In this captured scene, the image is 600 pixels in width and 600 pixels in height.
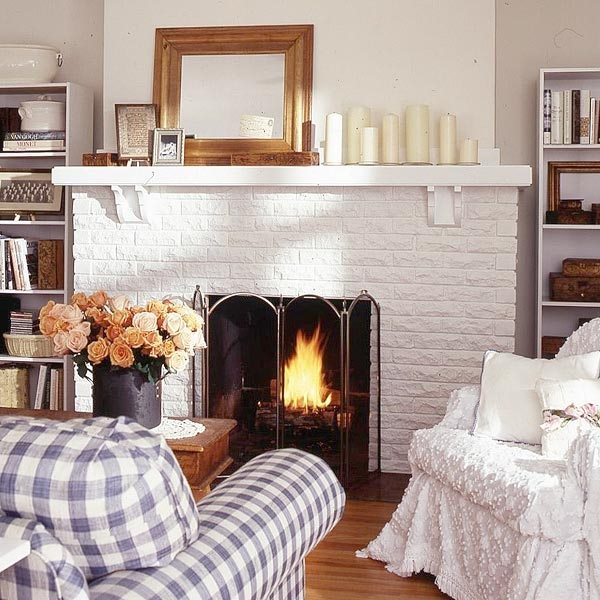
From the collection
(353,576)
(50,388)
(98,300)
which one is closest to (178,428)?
(98,300)

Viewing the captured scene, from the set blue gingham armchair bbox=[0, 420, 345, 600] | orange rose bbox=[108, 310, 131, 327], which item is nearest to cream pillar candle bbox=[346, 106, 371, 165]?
orange rose bbox=[108, 310, 131, 327]

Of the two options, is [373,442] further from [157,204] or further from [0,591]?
[0,591]

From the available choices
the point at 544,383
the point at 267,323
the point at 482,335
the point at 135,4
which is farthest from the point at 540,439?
the point at 135,4

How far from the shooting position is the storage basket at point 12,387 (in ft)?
16.4

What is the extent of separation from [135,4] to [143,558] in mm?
3801

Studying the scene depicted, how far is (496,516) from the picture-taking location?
8.86 feet

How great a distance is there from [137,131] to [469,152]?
1645mm

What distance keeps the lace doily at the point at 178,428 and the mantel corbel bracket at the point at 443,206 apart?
1.80 metres

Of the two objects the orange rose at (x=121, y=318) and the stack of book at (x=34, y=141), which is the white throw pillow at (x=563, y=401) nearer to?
the orange rose at (x=121, y=318)

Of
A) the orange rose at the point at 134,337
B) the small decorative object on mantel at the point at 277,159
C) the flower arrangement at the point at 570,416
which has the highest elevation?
the small decorative object on mantel at the point at 277,159

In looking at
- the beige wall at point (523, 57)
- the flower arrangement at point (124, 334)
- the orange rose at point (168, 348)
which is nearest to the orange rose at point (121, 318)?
the flower arrangement at point (124, 334)

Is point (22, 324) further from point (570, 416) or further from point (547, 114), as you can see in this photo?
point (570, 416)

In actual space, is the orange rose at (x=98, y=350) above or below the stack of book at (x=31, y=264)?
below

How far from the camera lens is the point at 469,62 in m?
4.44
